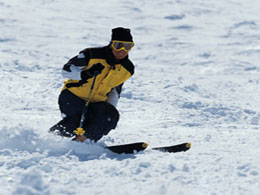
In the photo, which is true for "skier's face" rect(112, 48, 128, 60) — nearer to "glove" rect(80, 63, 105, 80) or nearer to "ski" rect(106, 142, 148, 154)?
"glove" rect(80, 63, 105, 80)

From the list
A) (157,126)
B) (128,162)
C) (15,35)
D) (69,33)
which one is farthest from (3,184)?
(69,33)

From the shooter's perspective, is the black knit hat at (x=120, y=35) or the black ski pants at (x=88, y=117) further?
the black ski pants at (x=88, y=117)

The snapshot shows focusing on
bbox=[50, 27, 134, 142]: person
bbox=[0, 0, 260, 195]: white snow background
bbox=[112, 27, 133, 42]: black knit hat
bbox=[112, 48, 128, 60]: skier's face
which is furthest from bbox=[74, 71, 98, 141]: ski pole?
bbox=[112, 27, 133, 42]: black knit hat

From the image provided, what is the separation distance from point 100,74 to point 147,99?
11.3 ft

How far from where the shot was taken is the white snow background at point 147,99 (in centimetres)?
312

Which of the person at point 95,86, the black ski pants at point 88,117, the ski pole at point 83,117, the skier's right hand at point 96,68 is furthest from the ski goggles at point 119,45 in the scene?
the black ski pants at point 88,117

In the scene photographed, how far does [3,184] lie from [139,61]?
9.09 meters

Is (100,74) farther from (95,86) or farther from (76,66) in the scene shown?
(76,66)

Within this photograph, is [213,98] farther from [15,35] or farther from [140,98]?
[15,35]

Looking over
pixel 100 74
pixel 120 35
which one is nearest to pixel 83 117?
pixel 100 74

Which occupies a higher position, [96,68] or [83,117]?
[96,68]

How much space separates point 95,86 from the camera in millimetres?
4438

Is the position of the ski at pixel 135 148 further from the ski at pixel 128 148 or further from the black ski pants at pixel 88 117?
the black ski pants at pixel 88 117

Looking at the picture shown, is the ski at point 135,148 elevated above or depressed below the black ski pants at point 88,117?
below
